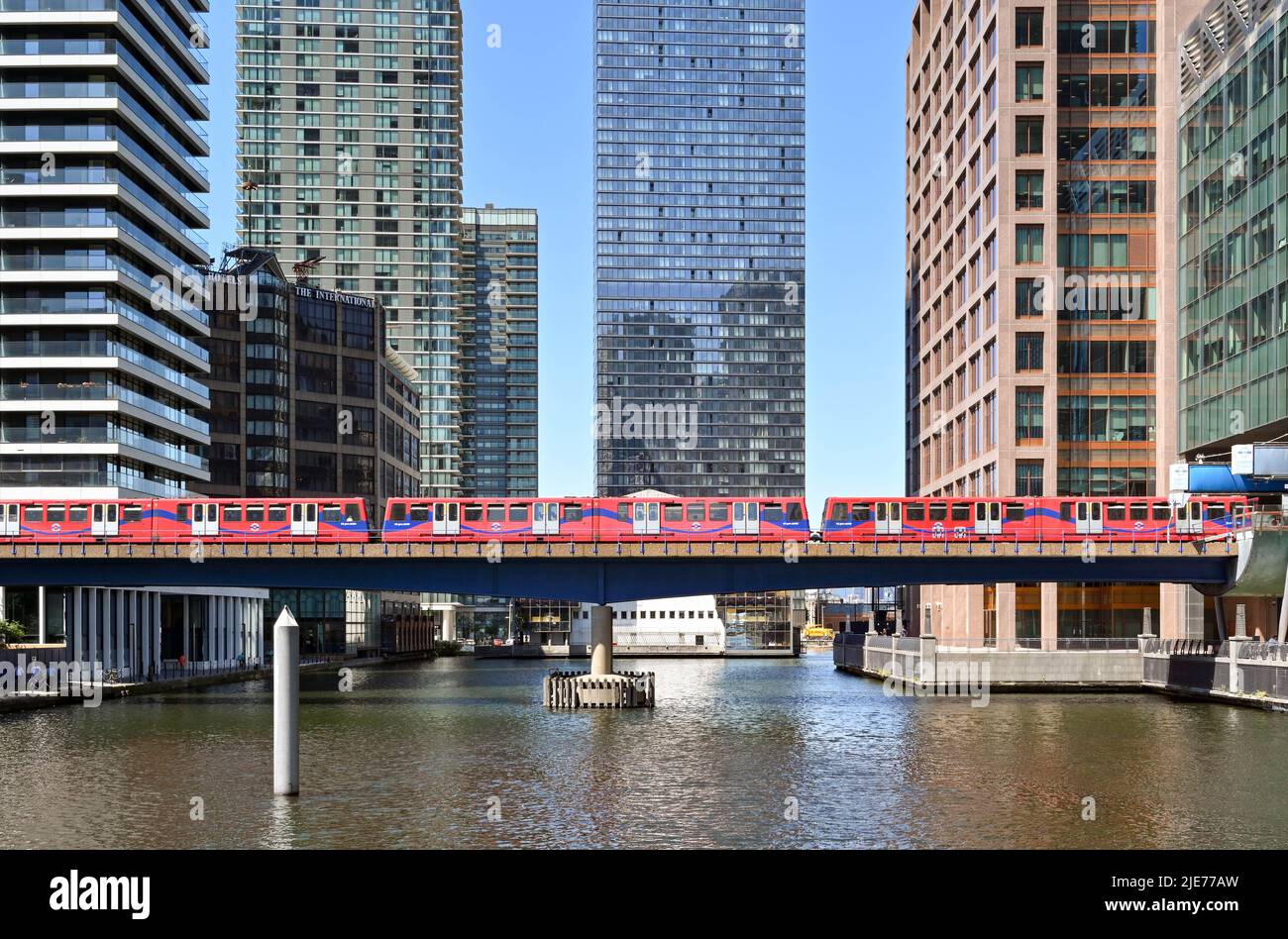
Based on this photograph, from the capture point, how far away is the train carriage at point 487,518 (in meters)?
79.1

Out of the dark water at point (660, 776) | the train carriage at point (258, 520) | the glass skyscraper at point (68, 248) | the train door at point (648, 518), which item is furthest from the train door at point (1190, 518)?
the glass skyscraper at point (68, 248)

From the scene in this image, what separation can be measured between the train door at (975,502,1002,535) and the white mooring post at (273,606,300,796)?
52905mm

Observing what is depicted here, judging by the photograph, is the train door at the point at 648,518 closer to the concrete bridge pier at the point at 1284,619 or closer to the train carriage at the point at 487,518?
the train carriage at the point at 487,518

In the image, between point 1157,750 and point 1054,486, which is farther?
point 1054,486

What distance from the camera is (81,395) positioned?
113562 millimetres

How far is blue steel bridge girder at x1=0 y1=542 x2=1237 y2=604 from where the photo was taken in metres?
75.2

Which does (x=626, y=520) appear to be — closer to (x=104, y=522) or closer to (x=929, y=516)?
(x=929, y=516)

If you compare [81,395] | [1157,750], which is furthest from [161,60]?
[1157,750]

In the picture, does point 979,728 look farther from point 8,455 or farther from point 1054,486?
point 8,455

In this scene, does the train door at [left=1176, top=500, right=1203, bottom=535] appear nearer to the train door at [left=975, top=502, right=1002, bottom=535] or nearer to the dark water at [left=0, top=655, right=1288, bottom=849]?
the train door at [left=975, top=502, right=1002, bottom=535]

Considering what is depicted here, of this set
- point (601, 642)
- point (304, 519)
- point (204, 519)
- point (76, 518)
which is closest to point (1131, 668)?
point (601, 642)
